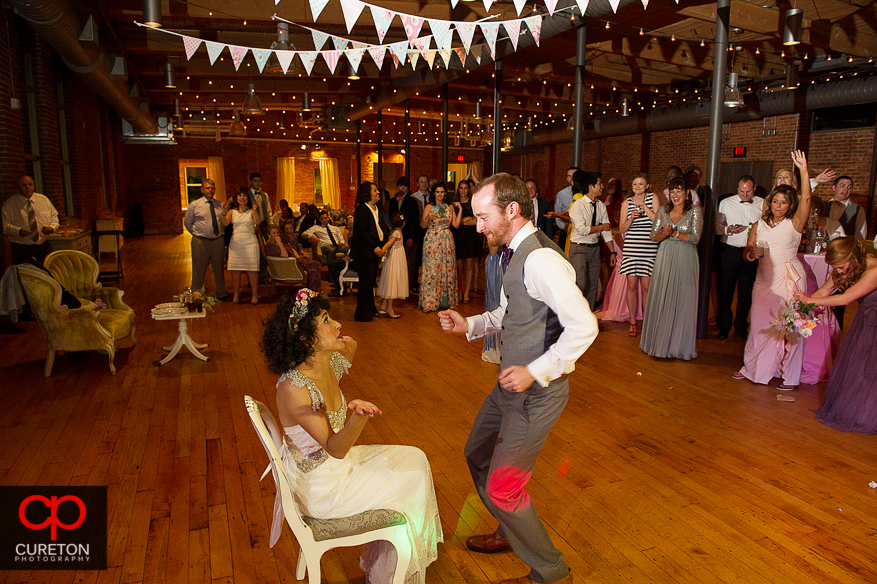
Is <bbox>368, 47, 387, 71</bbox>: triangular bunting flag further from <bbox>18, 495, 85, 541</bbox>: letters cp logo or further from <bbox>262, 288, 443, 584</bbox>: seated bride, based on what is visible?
<bbox>18, 495, 85, 541</bbox>: letters cp logo

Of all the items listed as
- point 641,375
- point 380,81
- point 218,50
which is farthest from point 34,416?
point 380,81

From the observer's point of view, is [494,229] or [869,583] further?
[869,583]

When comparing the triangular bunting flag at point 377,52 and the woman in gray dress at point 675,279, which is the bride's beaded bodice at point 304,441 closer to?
the woman in gray dress at point 675,279

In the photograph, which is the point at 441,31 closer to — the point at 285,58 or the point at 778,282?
the point at 285,58

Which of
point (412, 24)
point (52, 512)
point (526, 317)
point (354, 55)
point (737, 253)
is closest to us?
point (526, 317)

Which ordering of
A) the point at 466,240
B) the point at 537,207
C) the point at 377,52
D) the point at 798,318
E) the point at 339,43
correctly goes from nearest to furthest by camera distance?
the point at 798,318
the point at 339,43
the point at 377,52
the point at 537,207
the point at 466,240

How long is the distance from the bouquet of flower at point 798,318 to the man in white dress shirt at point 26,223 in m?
7.43

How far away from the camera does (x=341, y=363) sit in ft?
7.70

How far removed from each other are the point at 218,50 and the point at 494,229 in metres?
5.38

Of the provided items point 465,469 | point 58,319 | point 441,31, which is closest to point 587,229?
point 441,31

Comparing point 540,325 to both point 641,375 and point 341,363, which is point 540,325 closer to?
point 341,363

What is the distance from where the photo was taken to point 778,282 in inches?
182

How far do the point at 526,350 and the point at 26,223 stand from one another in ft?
22.0

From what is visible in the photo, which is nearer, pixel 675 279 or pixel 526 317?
pixel 526 317
